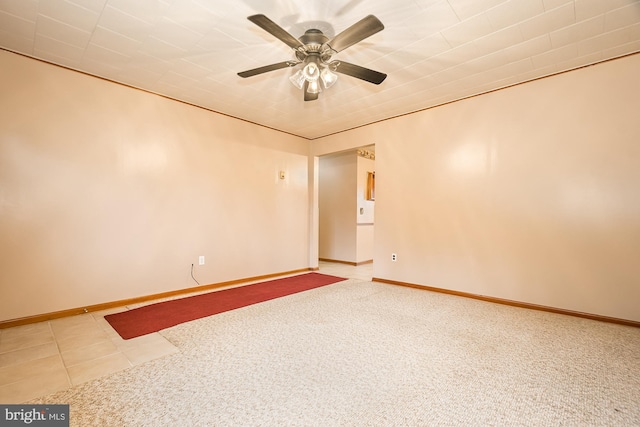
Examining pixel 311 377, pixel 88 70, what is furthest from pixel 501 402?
pixel 88 70

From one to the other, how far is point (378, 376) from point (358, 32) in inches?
92.4

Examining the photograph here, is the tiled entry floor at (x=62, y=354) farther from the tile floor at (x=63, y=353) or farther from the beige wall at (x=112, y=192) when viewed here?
the beige wall at (x=112, y=192)

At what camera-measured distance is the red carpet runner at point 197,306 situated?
2754 mm

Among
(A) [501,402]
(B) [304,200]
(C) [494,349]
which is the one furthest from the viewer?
(B) [304,200]

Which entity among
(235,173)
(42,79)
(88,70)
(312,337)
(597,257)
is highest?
(88,70)

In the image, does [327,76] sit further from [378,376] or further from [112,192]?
[112,192]

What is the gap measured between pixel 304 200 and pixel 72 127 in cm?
365

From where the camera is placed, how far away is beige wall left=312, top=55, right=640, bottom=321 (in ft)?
9.27

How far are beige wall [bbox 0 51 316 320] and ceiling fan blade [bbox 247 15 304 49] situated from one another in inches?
100

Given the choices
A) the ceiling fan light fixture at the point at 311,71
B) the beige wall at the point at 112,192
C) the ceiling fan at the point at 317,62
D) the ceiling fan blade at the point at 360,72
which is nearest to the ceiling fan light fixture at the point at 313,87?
the ceiling fan at the point at 317,62

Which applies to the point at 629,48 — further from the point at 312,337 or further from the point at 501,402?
the point at 312,337

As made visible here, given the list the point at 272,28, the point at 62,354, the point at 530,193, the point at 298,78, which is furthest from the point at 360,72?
the point at 62,354

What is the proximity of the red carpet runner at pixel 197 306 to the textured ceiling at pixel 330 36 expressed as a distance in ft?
8.99

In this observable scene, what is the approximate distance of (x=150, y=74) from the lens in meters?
3.19
